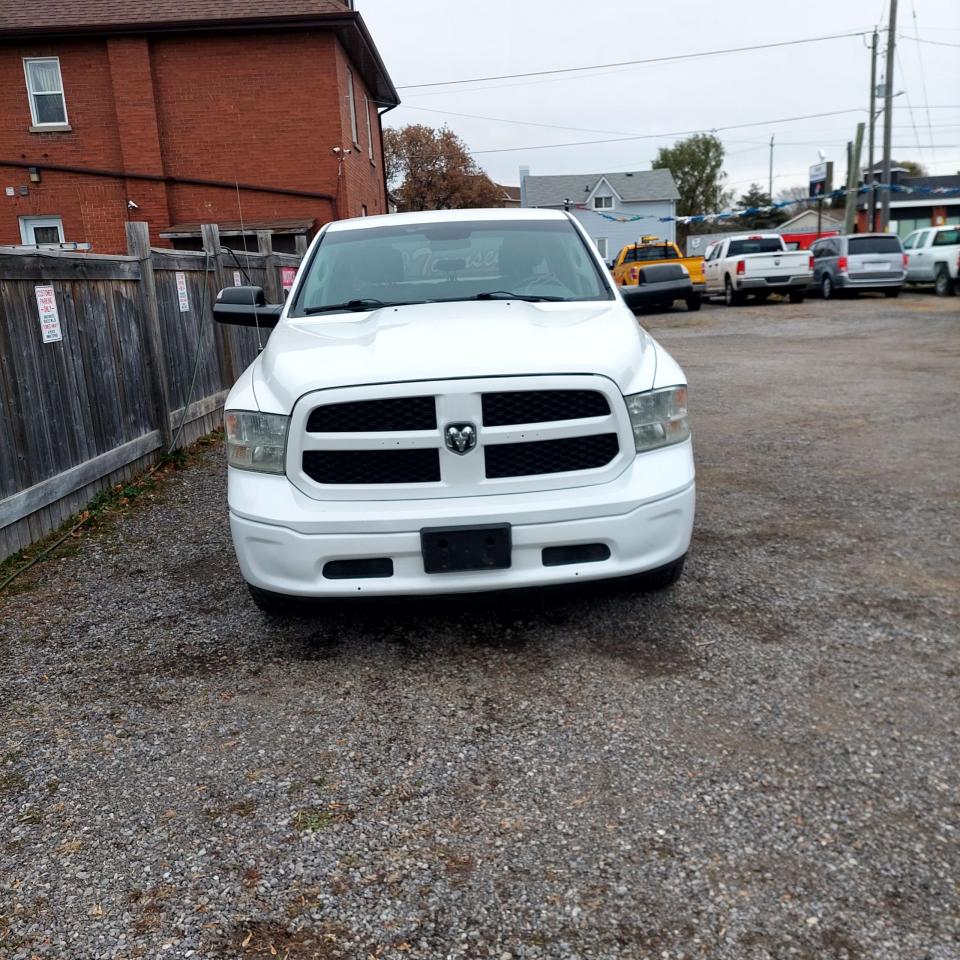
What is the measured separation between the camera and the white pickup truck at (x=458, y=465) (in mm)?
3586

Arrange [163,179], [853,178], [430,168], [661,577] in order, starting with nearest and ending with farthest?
[661,577] < [163,179] < [853,178] < [430,168]

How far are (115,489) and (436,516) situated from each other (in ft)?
13.4

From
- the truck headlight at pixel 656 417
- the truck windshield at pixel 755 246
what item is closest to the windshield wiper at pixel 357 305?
the truck headlight at pixel 656 417

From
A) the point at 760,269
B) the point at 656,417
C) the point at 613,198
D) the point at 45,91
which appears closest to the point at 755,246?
the point at 760,269

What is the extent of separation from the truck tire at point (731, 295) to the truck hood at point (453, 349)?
21.3m

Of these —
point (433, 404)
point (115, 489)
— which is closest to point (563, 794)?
point (433, 404)

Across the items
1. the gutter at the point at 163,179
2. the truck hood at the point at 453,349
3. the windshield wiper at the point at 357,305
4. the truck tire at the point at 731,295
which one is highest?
the gutter at the point at 163,179

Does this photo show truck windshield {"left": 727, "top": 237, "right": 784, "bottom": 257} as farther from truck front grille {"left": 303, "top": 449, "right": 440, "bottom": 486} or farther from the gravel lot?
truck front grille {"left": 303, "top": 449, "right": 440, "bottom": 486}

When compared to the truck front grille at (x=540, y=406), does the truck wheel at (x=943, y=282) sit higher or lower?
lower

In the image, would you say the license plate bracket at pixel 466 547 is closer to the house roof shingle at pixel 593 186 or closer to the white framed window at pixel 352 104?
the white framed window at pixel 352 104

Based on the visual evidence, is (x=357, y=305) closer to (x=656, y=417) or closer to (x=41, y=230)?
(x=656, y=417)

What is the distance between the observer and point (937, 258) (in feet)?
78.2

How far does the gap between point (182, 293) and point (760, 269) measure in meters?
18.4

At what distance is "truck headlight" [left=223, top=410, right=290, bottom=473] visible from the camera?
3734mm
